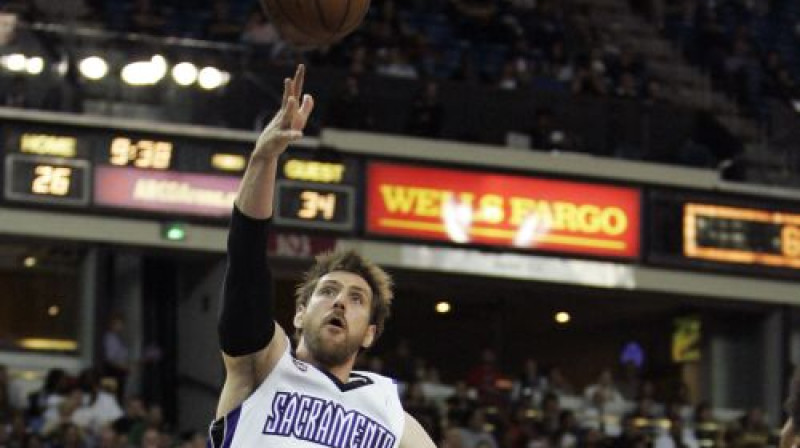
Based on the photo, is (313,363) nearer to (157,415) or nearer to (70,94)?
(157,415)

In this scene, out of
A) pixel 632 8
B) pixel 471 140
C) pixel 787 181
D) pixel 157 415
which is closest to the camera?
pixel 157 415

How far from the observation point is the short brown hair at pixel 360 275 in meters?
6.48

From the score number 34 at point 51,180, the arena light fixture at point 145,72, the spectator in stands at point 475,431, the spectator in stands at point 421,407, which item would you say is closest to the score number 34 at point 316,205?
the arena light fixture at point 145,72

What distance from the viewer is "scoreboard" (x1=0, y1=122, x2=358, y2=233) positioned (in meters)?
19.7

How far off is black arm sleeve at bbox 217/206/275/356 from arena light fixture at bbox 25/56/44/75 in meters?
14.0

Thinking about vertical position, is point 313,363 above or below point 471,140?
below

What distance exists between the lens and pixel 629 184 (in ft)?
73.7

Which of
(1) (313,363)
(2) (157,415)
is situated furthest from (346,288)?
(2) (157,415)

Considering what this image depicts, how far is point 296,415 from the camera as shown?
20.6ft

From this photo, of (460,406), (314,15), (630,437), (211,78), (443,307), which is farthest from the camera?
(443,307)

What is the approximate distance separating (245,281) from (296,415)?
524mm

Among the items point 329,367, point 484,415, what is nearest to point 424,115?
point 484,415

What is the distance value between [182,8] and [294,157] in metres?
2.37

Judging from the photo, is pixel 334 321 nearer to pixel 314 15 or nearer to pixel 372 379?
pixel 372 379
